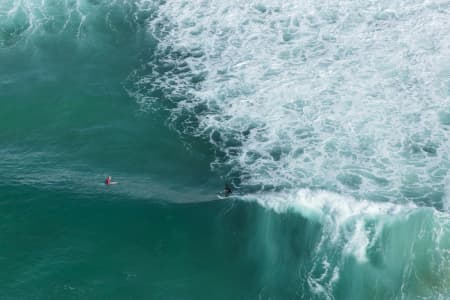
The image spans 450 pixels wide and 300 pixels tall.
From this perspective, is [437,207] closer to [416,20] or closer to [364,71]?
[364,71]

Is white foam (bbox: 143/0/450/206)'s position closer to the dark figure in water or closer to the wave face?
the wave face

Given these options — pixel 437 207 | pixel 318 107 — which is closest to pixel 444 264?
pixel 437 207

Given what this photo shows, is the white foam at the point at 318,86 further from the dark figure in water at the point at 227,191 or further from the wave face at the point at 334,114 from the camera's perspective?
the dark figure in water at the point at 227,191

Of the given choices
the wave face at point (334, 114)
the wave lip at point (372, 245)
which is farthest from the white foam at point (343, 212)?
the wave face at point (334, 114)

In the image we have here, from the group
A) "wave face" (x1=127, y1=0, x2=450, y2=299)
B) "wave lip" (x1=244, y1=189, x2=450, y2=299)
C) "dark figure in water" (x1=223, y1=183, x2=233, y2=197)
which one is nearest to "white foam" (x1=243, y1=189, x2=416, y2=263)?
"wave lip" (x1=244, y1=189, x2=450, y2=299)

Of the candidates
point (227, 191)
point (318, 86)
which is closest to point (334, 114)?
point (318, 86)

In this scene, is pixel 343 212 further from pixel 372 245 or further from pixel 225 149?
pixel 225 149

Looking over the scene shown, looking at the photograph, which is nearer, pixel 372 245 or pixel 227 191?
pixel 372 245

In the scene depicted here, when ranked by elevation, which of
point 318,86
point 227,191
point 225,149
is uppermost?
point 318,86
